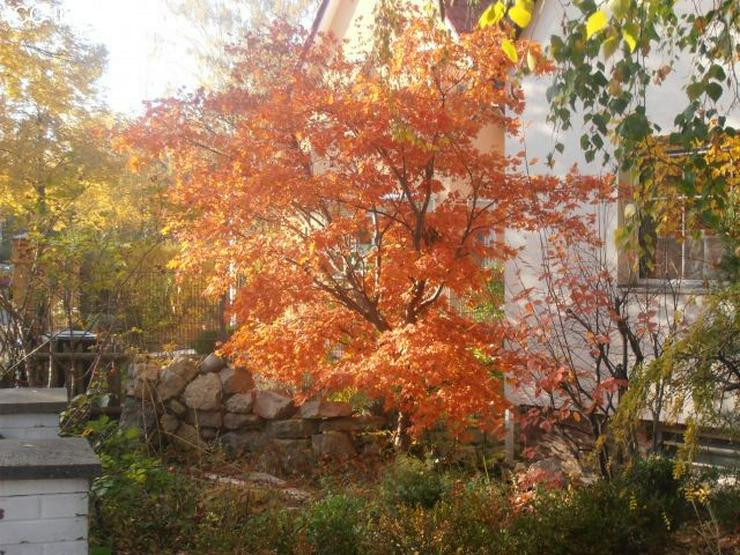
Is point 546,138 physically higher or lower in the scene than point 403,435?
higher

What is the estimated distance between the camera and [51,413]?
5.39 m

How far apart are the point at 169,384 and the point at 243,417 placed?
3.27 ft

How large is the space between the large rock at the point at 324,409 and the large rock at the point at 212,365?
1277mm

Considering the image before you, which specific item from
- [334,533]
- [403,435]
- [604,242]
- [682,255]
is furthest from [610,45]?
[403,435]

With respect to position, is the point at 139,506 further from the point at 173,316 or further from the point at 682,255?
the point at 173,316

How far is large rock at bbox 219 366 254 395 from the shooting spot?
10812 millimetres

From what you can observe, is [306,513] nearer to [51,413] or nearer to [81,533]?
[51,413]

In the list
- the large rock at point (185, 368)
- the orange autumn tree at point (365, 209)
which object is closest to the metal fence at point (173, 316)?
the large rock at point (185, 368)

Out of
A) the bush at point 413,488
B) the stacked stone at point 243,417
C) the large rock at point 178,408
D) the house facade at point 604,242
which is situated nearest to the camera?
the bush at point 413,488

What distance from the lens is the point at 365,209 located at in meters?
8.16

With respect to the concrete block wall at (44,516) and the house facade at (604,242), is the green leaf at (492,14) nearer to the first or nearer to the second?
the concrete block wall at (44,516)

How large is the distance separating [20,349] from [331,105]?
3940 mm

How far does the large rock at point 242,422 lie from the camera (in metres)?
10.6

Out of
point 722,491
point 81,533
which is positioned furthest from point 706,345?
point 81,533
